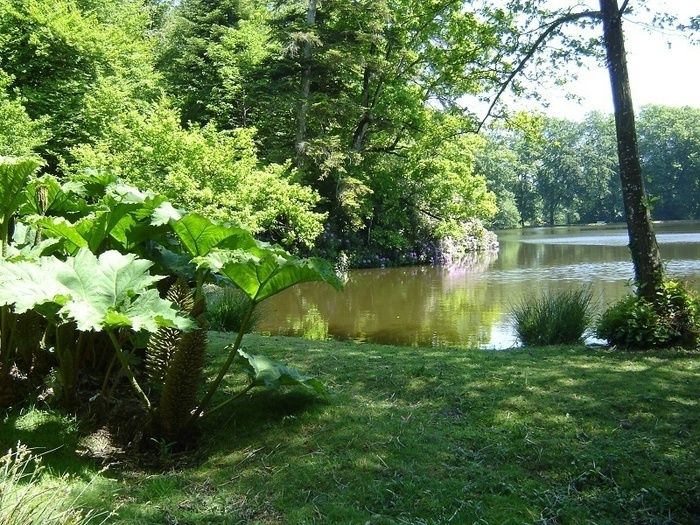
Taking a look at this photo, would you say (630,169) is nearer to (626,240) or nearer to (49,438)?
(49,438)

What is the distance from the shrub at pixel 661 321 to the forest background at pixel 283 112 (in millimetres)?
3130

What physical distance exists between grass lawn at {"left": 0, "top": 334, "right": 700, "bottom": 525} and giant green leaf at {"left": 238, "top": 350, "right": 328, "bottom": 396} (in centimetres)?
19

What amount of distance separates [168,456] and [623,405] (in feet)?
8.82

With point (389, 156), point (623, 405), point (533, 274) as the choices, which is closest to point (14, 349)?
point (623, 405)

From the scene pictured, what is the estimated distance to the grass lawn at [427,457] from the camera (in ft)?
7.49

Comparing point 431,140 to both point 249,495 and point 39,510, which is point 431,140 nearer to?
point 249,495

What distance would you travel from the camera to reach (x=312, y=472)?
2.53 metres

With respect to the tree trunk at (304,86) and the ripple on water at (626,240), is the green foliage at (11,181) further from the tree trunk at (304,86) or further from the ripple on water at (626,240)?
the ripple on water at (626,240)

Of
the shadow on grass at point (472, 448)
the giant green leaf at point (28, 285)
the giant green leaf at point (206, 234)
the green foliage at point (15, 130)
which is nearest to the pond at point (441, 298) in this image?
the shadow on grass at point (472, 448)

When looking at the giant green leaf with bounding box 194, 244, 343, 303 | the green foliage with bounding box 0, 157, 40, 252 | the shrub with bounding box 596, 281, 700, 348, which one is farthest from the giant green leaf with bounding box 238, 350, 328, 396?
the shrub with bounding box 596, 281, 700, 348

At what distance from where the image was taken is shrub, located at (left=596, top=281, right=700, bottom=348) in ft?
17.1

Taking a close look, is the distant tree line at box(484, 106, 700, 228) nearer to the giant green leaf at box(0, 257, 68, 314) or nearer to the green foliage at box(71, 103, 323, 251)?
the green foliage at box(71, 103, 323, 251)

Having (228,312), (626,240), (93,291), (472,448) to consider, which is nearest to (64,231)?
(93,291)

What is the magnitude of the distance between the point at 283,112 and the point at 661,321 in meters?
19.6
